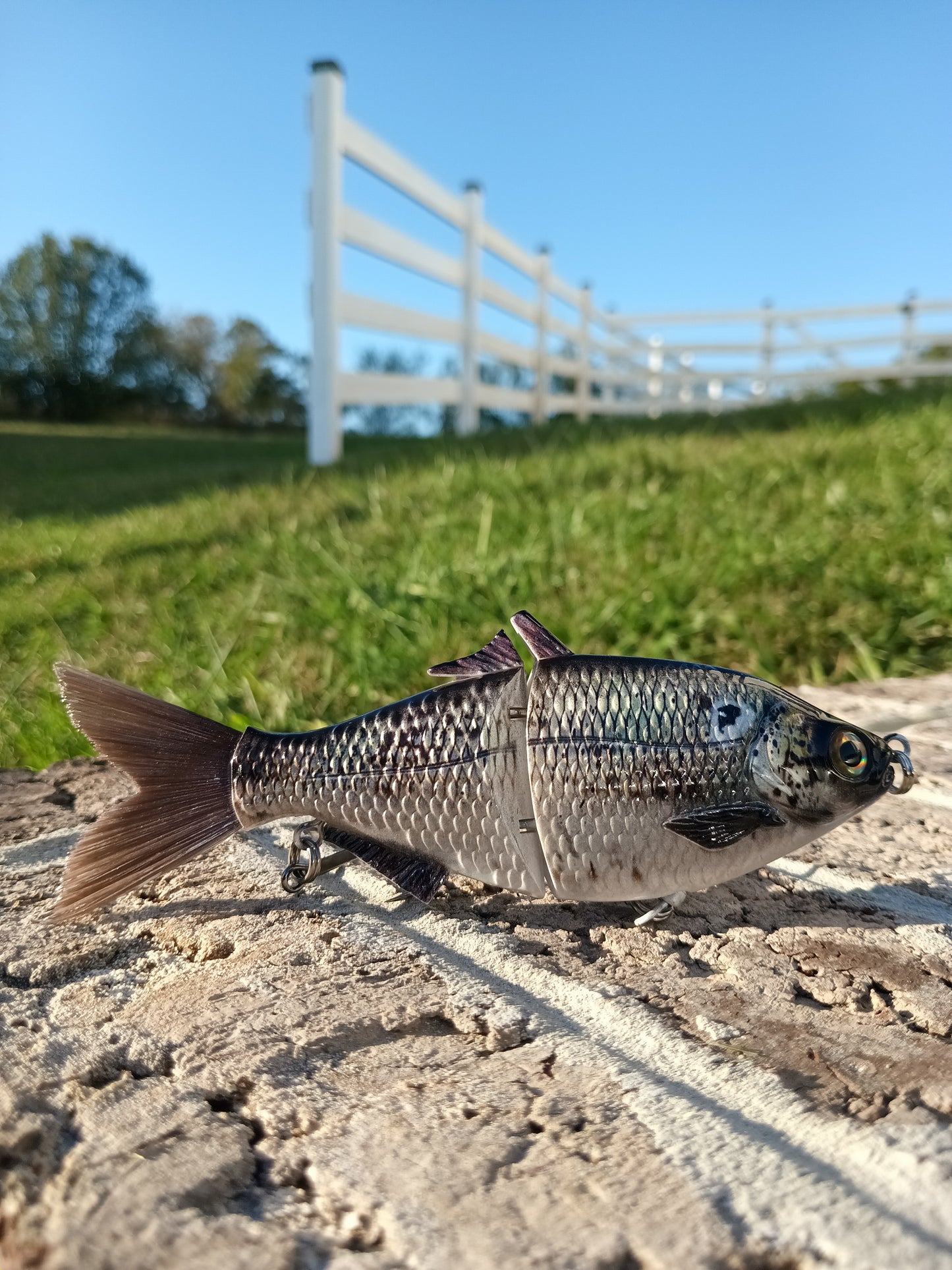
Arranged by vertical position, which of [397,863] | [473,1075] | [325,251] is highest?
[325,251]

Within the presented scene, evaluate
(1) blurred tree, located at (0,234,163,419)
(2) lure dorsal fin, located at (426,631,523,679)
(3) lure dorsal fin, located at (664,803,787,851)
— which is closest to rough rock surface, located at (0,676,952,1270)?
(3) lure dorsal fin, located at (664,803,787,851)

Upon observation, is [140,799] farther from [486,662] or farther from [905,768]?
[905,768]

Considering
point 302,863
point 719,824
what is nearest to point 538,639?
point 719,824

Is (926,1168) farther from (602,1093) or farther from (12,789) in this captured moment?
(12,789)

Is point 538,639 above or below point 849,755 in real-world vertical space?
above

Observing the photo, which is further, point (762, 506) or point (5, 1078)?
point (762, 506)

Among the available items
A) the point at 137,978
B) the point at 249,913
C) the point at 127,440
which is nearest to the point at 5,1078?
the point at 137,978

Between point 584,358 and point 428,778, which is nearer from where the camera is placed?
point 428,778

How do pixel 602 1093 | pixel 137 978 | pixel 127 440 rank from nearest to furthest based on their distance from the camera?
pixel 602 1093 < pixel 137 978 < pixel 127 440

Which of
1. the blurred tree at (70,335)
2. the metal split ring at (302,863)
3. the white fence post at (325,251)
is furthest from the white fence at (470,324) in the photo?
the blurred tree at (70,335)
